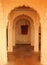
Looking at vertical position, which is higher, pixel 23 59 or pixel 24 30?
pixel 24 30

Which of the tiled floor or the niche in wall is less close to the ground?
the niche in wall

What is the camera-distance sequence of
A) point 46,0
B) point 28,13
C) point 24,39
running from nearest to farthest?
point 46,0 → point 28,13 → point 24,39

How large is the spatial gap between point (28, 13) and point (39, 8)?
4.90 m

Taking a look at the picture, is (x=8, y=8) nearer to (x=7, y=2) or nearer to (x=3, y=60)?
(x=7, y=2)

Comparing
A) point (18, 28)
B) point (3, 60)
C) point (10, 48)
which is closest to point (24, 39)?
point (18, 28)

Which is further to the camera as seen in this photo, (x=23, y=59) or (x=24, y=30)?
(x=24, y=30)

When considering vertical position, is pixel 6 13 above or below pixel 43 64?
above

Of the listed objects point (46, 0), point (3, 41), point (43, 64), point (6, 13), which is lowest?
point (43, 64)

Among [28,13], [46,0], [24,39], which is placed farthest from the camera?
[24,39]

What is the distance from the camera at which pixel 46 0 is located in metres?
9.52

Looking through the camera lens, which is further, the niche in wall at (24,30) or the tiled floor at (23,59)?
the niche in wall at (24,30)

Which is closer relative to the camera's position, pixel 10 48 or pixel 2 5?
pixel 2 5

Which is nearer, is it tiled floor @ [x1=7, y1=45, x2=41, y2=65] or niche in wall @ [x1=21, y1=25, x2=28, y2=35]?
tiled floor @ [x1=7, y1=45, x2=41, y2=65]

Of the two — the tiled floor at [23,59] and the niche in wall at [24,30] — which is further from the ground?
the niche in wall at [24,30]
